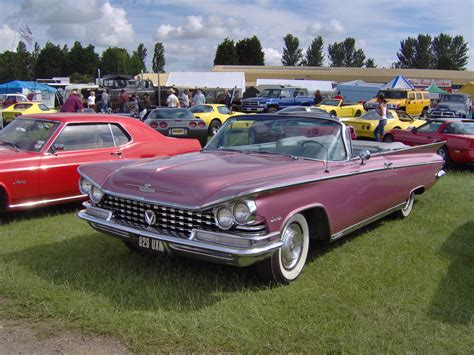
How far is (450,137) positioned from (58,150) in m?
8.83

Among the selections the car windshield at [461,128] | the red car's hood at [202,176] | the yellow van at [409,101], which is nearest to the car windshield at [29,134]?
the red car's hood at [202,176]

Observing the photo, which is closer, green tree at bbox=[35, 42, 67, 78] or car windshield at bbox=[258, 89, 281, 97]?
car windshield at bbox=[258, 89, 281, 97]

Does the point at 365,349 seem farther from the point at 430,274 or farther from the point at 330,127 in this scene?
the point at 330,127

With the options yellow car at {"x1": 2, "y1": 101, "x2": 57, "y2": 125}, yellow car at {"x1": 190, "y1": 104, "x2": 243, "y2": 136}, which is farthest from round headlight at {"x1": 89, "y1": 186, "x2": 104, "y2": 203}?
yellow car at {"x1": 2, "y1": 101, "x2": 57, "y2": 125}

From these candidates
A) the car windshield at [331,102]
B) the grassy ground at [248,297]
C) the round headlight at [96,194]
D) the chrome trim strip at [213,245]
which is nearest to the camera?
the grassy ground at [248,297]

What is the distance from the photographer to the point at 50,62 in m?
115

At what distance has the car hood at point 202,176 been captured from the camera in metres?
3.66

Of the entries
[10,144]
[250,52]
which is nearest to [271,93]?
[10,144]

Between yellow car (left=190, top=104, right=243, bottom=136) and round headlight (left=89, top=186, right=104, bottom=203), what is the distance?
14014 millimetres

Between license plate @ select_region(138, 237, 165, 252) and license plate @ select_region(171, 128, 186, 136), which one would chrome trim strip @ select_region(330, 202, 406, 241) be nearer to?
license plate @ select_region(138, 237, 165, 252)

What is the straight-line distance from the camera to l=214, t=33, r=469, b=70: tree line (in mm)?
91375

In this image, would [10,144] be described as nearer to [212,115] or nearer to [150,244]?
[150,244]

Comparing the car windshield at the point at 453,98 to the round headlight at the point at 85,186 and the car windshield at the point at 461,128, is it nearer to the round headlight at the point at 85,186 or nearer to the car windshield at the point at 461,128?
the car windshield at the point at 461,128

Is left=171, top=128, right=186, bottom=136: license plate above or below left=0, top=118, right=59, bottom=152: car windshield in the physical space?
below
